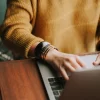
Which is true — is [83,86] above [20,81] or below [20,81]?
above

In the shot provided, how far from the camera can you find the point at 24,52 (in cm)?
88

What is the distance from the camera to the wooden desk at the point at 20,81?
0.69 metres

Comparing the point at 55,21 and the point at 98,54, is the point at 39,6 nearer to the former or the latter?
the point at 55,21

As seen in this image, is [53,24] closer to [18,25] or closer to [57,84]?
[18,25]

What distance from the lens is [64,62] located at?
763 mm

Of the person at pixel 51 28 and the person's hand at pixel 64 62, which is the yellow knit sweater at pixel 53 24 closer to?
the person at pixel 51 28

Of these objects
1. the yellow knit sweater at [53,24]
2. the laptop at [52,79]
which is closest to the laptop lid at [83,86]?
the laptop at [52,79]

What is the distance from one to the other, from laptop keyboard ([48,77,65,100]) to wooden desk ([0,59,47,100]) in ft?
0.10

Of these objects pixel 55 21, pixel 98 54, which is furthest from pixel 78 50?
pixel 98 54

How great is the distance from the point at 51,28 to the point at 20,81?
0.37 metres

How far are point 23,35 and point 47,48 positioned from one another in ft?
0.37

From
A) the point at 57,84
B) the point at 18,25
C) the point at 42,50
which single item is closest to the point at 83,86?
the point at 57,84

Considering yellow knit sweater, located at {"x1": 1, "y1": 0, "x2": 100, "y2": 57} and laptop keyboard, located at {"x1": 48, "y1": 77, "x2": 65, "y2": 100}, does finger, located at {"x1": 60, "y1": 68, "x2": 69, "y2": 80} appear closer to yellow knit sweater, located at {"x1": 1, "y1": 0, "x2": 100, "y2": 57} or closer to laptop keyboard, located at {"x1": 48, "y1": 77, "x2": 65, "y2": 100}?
laptop keyboard, located at {"x1": 48, "y1": 77, "x2": 65, "y2": 100}

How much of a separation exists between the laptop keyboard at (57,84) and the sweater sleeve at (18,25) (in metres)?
0.19
